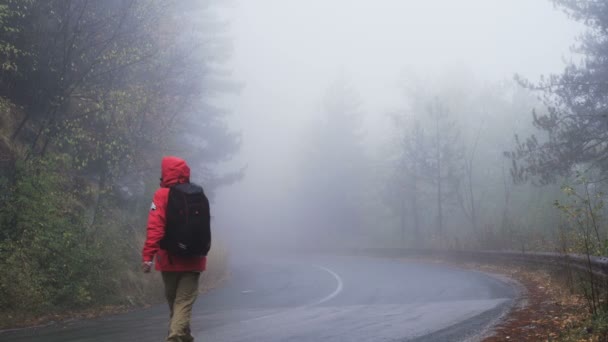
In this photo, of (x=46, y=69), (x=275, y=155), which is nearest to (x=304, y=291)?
(x=46, y=69)

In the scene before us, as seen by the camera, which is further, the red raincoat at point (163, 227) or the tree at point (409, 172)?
the tree at point (409, 172)

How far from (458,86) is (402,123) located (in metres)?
6.40

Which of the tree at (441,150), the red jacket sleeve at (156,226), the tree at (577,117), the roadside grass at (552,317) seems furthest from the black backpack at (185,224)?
the tree at (441,150)

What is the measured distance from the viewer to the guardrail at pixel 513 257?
32.5 feet

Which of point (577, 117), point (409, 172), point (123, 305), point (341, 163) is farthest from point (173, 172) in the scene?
point (341, 163)

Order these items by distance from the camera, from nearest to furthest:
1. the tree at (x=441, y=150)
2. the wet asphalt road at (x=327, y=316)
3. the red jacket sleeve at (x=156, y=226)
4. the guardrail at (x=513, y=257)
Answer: the red jacket sleeve at (x=156, y=226) < the wet asphalt road at (x=327, y=316) < the guardrail at (x=513, y=257) < the tree at (x=441, y=150)

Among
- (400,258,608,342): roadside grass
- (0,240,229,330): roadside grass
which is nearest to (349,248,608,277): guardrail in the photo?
(400,258,608,342): roadside grass

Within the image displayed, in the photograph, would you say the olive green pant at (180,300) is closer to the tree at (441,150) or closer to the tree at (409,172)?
the tree at (441,150)

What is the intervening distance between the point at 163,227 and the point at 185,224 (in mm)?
239

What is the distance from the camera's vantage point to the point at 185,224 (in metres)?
6.06

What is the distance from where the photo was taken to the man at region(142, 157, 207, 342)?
19.7ft

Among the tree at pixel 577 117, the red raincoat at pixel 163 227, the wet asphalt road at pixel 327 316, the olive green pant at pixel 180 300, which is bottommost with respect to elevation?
the wet asphalt road at pixel 327 316

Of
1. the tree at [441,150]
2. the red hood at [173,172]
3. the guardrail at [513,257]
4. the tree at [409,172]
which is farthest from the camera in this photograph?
the tree at [409,172]

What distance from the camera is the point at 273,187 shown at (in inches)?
3452
